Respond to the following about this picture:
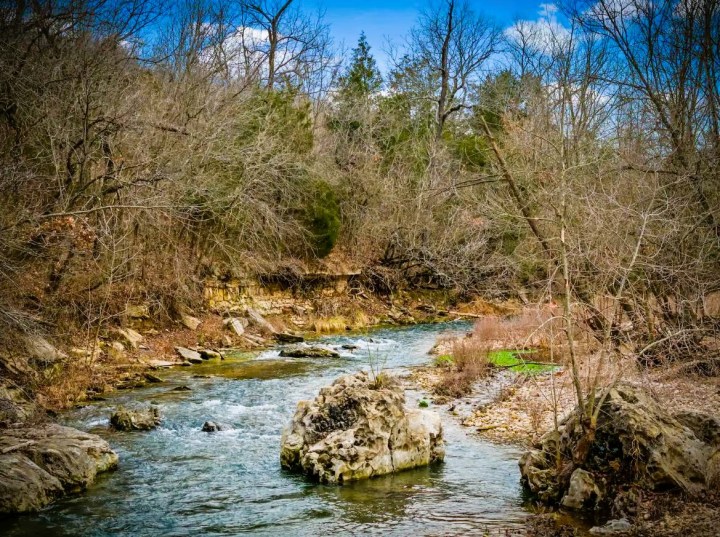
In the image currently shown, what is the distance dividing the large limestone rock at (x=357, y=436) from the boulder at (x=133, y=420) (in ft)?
9.66

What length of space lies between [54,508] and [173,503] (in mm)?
1338

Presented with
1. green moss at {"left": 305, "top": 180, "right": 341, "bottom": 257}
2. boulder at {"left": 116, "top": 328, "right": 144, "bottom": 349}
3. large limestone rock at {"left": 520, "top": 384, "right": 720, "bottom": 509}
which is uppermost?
green moss at {"left": 305, "top": 180, "right": 341, "bottom": 257}

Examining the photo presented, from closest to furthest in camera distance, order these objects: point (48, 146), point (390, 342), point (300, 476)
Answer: point (300, 476), point (48, 146), point (390, 342)

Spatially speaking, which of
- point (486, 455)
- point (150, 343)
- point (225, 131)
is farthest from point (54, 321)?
point (486, 455)

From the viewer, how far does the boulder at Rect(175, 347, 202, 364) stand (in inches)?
693

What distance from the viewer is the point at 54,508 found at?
7539 millimetres

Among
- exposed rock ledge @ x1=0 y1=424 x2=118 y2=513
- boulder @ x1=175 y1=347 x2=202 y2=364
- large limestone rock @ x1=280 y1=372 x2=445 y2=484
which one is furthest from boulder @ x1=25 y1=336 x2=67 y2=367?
large limestone rock @ x1=280 y1=372 x2=445 y2=484

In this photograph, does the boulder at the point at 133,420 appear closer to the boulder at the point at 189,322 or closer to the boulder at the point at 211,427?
the boulder at the point at 211,427

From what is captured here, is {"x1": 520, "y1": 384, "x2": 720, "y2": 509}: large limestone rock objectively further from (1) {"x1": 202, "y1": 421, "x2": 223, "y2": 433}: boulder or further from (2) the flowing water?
(1) {"x1": 202, "y1": 421, "x2": 223, "y2": 433}: boulder

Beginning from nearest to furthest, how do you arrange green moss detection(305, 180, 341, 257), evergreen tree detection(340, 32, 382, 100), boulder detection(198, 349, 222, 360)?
boulder detection(198, 349, 222, 360) < green moss detection(305, 180, 341, 257) < evergreen tree detection(340, 32, 382, 100)

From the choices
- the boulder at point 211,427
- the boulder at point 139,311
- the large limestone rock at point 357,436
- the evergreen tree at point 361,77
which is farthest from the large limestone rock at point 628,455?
the evergreen tree at point 361,77

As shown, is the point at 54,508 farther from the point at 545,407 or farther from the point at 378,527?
the point at 545,407

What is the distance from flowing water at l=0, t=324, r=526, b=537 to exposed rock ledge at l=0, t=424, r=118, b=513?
0.72 feet

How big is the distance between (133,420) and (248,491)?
3.77m
